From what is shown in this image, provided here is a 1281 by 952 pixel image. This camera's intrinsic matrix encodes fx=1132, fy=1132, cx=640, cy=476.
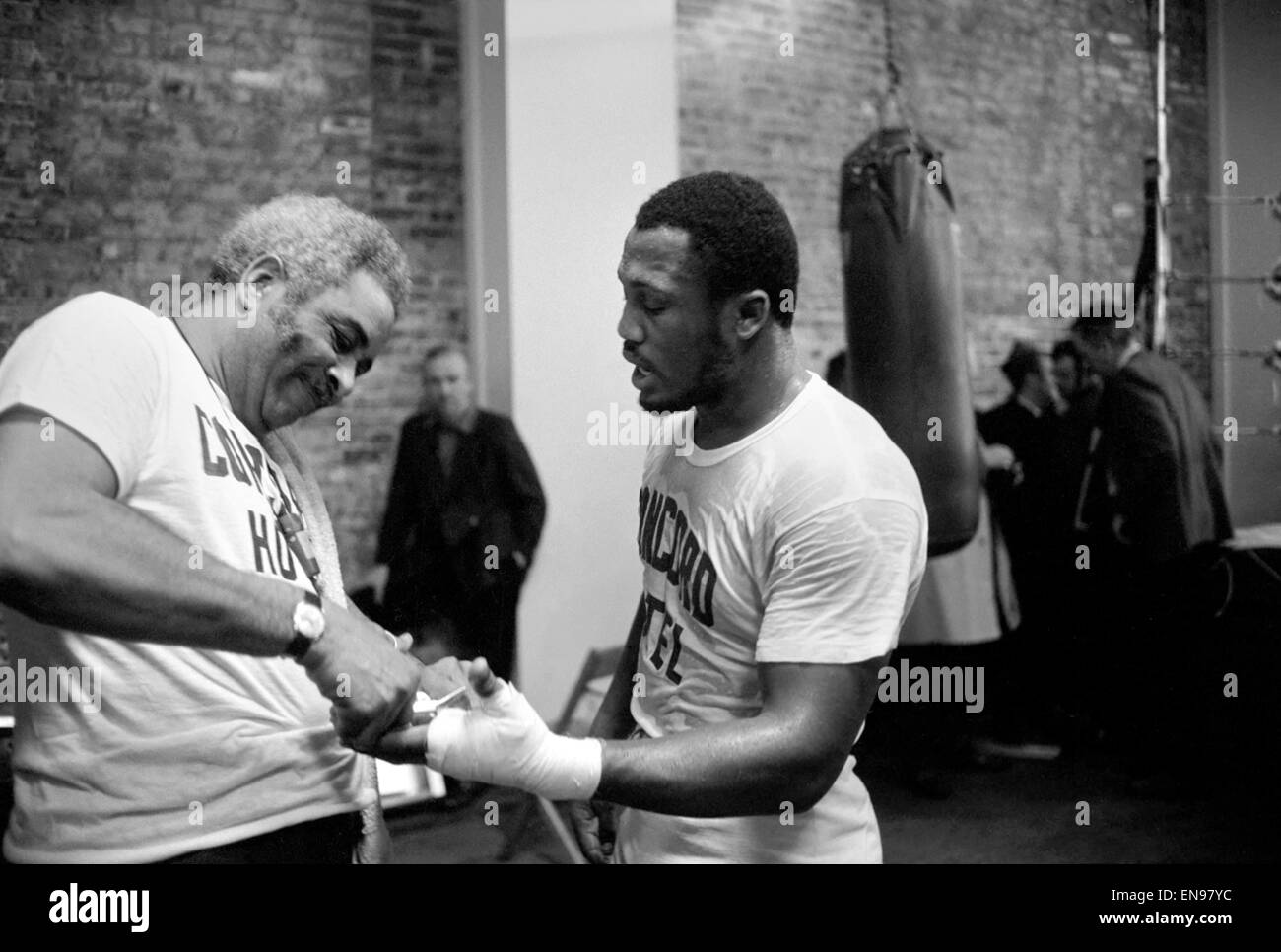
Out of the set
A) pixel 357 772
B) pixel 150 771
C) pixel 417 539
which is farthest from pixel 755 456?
pixel 417 539

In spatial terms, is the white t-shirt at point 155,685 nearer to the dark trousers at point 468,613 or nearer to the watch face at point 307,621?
the watch face at point 307,621

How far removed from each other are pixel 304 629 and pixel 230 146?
2.73m

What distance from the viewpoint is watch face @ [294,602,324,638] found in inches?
47.3

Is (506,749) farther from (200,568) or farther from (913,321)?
(913,321)

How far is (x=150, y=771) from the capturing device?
1262 millimetres

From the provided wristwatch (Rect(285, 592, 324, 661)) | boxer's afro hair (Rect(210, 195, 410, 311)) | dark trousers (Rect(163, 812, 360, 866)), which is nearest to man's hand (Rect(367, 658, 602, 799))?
wristwatch (Rect(285, 592, 324, 661))

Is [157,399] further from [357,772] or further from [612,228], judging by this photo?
[612,228]

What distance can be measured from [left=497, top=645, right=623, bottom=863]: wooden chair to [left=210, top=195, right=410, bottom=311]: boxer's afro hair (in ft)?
4.71

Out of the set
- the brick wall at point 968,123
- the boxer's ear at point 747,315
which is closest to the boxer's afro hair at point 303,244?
the boxer's ear at point 747,315

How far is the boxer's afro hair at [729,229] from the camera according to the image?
1386 mm

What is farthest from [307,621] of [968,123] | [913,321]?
[968,123]

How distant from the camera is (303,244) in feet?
4.62

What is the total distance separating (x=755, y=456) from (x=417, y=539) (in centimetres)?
232

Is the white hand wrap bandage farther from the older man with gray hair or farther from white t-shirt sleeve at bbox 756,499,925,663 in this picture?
white t-shirt sleeve at bbox 756,499,925,663
